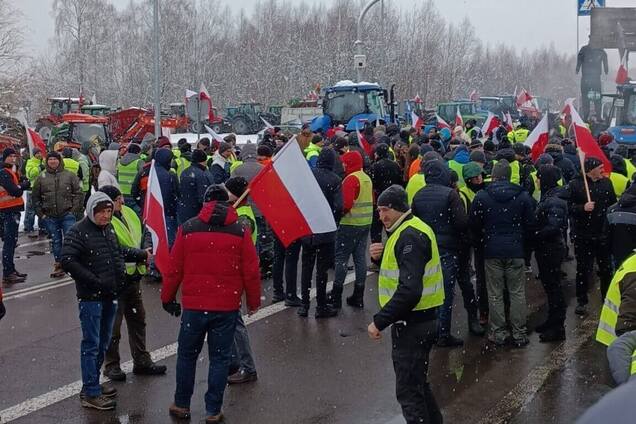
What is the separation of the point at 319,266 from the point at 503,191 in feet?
7.94

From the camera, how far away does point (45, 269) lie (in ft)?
41.9

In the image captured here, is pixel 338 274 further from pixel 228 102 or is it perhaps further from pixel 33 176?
pixel 228 102

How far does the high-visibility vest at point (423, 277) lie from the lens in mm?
5645

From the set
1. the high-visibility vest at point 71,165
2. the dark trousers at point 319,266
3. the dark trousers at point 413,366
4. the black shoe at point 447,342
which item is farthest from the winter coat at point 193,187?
the dark trousers at point 413,366

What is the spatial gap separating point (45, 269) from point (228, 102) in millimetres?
57623

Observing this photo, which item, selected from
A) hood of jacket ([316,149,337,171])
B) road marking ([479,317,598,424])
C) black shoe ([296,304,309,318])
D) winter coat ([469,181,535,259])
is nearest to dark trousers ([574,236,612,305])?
road marking ([479,317,598,424])

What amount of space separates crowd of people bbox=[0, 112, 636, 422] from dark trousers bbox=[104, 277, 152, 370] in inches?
0.4

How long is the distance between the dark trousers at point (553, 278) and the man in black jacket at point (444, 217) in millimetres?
1004

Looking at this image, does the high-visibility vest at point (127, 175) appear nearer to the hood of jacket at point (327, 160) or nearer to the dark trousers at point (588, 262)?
the hood of jacket at point (327, 160)

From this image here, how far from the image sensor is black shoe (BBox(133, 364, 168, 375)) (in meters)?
7.74

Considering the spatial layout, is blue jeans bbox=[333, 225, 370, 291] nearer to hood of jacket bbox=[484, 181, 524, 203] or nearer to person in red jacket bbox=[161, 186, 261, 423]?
hood of jacket bbox=[484, 181, 524, 203]

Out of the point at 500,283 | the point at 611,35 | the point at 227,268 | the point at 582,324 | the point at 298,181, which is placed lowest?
the point at 582,324

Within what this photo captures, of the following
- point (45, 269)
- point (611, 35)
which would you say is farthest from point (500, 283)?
point (611, 35)

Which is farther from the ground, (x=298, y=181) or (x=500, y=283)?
(x=298, y=181)
